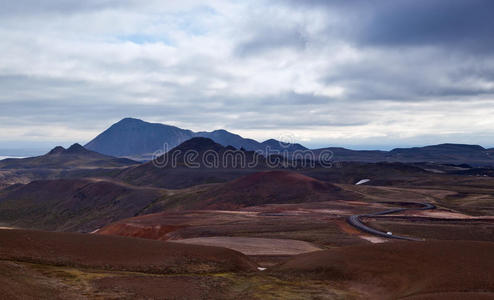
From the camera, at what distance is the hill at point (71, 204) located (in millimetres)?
129125

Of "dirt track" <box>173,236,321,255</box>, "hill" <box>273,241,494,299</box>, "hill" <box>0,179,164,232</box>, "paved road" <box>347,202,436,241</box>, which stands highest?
"hill" <box>273,241,494,299</box>

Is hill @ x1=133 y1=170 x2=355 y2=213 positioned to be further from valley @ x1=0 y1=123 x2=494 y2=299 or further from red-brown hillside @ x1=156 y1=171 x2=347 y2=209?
valley @ x1=0 y1=123 x2=494 y2=299

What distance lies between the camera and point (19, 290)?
2366 centimetres

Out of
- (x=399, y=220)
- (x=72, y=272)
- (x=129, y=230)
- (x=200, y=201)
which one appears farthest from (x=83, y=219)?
(x=72, y=272)

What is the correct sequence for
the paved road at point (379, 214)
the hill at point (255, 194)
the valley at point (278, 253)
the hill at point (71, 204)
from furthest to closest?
1. the hill at point (71, 204)
2. the hill at point (255, 194)
3. the paved road at point (379, 214)
4. the valley at point (278, 253)

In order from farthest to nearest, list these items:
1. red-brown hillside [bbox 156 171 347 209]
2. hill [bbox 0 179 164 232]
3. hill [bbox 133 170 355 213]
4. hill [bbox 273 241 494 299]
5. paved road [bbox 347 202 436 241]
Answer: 1. hill [bbox 0 179 164 232]
2. red-brown hillside [bbox 156 171 347 209]
3. hill [bbox 133 170 355 213]
4. paved road [bbox 347 202 436 241]
5. hill [bbox 273 241 494 299]

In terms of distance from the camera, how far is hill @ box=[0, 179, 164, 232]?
12912 cm

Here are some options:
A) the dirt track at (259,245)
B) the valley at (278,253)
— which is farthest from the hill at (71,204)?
the dirt track at (259,245)

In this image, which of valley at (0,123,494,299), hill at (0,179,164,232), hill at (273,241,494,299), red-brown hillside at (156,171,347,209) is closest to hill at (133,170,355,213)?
red-brown hillside at (156,171,347,209)

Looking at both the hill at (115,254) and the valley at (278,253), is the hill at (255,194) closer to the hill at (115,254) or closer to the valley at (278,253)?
the valley at (278,253)

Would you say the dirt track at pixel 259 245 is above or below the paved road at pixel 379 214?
above

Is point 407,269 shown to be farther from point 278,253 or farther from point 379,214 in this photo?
point 379,214

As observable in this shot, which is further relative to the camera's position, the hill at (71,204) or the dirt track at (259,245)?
the hill at (71,204)

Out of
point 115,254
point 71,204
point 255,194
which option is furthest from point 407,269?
point 71,204
